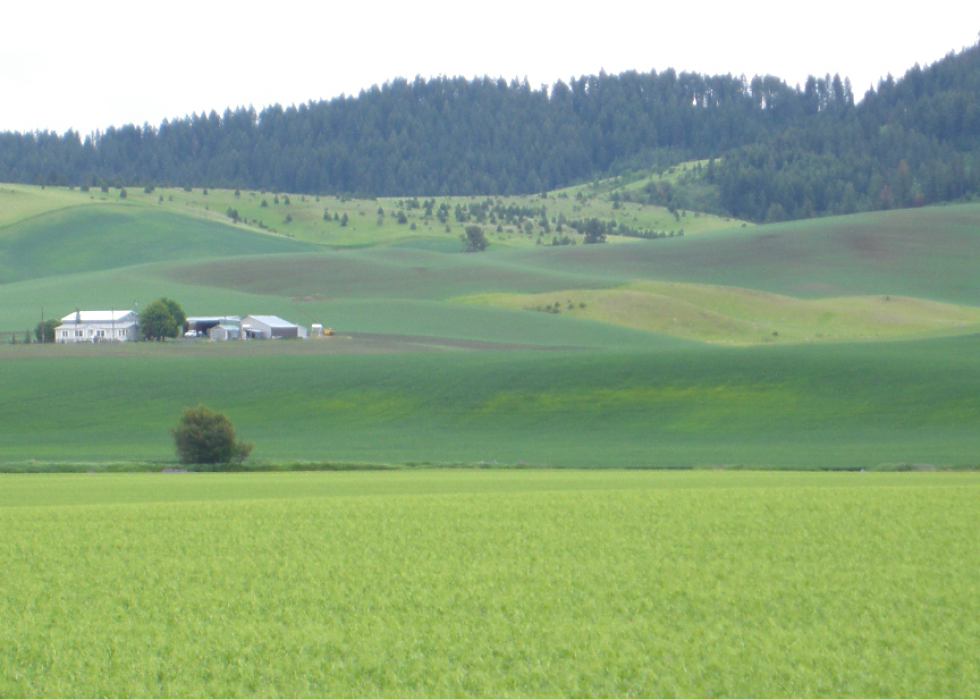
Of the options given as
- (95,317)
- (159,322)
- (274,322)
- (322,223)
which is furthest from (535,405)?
(322,223)

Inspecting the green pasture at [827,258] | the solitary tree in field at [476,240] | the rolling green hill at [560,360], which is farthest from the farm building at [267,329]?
the solitary tree in field at [476,240]

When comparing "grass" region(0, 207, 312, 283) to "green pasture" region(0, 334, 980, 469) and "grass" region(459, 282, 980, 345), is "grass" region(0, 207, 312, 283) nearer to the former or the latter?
"grass" region(459, 282, 980, 345)

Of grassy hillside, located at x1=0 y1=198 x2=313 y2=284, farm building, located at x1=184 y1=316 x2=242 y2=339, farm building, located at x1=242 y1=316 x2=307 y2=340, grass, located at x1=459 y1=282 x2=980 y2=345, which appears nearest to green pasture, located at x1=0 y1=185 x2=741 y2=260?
grassy hillside, located at x1=0 y1=198 x2=313 y2=284

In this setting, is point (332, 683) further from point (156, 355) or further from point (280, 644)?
point (156, 355)

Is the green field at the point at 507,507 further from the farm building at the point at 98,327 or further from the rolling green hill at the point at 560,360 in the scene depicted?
Answer: the farm building at the point at 98,327

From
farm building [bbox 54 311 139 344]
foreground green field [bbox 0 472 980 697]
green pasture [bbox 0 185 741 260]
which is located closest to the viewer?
foreground green field [bbox 0 472 980 697]

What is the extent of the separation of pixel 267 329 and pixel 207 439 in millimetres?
44721

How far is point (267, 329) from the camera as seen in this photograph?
264ft

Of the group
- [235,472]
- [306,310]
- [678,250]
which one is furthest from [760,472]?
[678,250]

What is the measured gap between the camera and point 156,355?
64.0 metres

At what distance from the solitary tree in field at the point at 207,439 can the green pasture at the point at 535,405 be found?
1056 mm

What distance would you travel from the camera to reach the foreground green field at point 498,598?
947 cm

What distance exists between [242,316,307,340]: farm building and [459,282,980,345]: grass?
24869 mm

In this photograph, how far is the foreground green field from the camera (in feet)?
31.1
